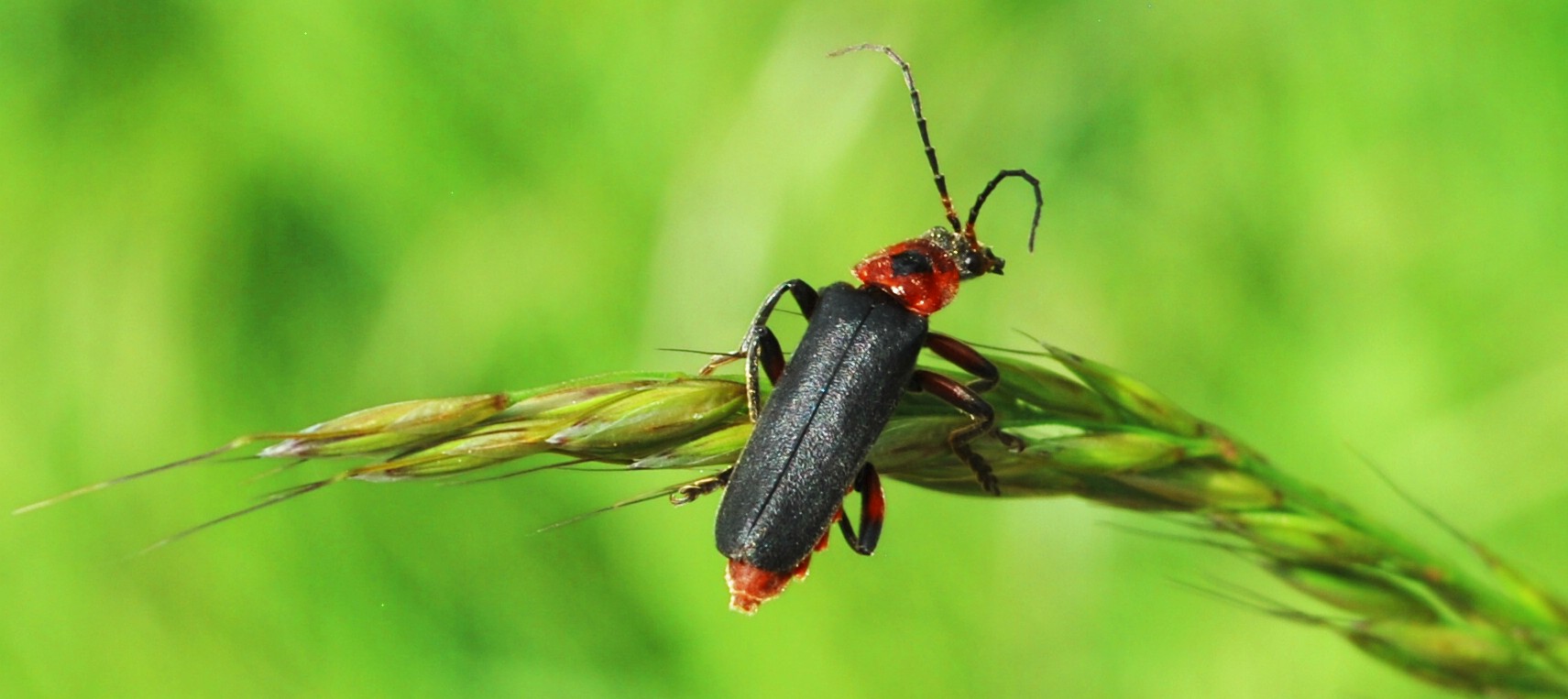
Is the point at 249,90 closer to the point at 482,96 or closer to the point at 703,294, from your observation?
the point at 482,96

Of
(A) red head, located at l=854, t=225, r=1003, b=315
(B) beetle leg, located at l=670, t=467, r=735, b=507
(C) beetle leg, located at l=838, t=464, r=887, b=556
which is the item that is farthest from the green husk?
(A) red head, located at l=854, t=225, r=1003, b=315

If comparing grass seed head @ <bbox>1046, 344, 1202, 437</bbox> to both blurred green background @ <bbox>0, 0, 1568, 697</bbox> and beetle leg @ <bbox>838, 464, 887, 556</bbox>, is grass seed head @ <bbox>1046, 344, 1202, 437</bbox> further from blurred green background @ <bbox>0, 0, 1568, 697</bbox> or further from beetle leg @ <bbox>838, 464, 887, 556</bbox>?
blurred green background @ <bbox>0, 0, 1568, 697</bbox>

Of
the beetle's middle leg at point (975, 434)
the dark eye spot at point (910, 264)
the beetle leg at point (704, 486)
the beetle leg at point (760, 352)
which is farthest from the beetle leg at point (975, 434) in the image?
the dark eye spot at point (910, 264)

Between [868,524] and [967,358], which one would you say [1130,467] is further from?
[868,524]

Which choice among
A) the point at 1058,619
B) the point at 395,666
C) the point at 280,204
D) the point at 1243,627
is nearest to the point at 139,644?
the point at 395,666

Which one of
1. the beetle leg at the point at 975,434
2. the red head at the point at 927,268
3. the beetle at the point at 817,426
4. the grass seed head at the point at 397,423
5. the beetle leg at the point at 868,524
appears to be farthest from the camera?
the red head at the point at 927,268

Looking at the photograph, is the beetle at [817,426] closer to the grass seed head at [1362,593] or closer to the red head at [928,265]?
the red head at [928,265]

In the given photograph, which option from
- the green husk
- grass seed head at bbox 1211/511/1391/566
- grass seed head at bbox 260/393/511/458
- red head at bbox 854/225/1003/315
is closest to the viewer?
grass seed head at bbox 260/393/511/458
